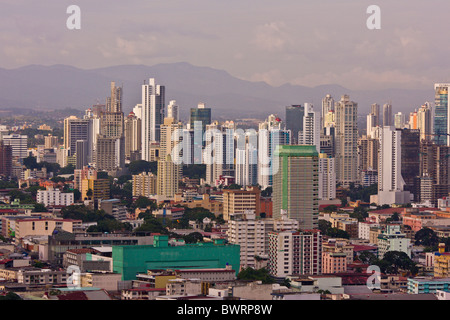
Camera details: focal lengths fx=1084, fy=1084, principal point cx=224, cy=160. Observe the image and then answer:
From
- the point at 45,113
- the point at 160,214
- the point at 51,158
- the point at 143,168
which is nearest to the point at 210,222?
the point at 160,214

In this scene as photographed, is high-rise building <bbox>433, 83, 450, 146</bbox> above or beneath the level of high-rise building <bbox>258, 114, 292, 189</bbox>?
above

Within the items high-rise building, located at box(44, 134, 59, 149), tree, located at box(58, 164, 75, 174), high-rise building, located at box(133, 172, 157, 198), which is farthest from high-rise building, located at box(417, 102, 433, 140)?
high-rise building, located at box(44, 134, 59, 149)

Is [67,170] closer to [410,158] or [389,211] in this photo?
[410,158]

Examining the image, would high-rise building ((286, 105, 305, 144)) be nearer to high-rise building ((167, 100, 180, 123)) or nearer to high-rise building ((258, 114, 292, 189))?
high-rise building ((258, 114, 292, 189))

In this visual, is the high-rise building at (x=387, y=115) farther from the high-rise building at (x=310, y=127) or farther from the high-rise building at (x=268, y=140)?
the high-rise building at (x=268, y=140)

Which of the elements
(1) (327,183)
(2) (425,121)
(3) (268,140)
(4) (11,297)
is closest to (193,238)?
(4) (11,297)

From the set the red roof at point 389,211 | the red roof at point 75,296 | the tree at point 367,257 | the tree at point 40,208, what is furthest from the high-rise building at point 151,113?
the red roof at point 75,296

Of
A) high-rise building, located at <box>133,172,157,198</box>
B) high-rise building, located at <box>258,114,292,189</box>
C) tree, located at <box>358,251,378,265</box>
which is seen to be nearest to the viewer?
tree, located at <box>358,251,378,265</box>
